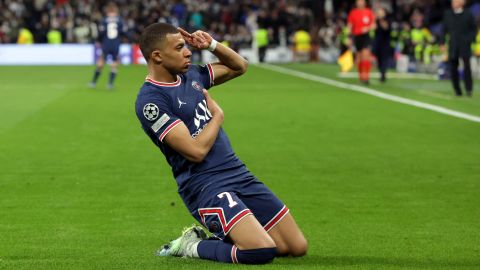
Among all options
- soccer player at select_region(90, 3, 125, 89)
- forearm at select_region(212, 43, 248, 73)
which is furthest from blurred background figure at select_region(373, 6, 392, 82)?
forearm at select_region(212, 43, 248, 73)

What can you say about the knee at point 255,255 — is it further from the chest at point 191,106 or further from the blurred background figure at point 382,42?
the blurred background figure at point 382,42

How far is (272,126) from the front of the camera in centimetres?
1847

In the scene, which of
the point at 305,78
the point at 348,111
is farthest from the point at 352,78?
the point at 348,111

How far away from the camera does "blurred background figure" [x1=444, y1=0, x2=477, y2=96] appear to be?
2448 cm

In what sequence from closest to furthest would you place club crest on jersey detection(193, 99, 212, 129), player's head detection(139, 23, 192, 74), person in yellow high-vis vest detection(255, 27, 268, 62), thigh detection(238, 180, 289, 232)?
player's head detection(139, 23, 192, 74), club crest on jersey detection(193, 99, 212, 129), thigh detection(238, 180, 289, 232), person in yellow high-vis vest detection(255, 27, 268, 62)

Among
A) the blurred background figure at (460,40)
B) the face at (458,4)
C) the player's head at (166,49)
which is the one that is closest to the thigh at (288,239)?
the player's head at (166,49)

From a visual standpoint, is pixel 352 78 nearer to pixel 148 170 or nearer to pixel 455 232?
pixel 148 170

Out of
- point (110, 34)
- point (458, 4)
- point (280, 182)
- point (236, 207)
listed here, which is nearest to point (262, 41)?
point (110, 34)

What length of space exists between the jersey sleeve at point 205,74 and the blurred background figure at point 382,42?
2173cm

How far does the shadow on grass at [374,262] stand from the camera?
295 inches

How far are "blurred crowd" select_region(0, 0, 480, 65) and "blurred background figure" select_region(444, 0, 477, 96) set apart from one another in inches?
812

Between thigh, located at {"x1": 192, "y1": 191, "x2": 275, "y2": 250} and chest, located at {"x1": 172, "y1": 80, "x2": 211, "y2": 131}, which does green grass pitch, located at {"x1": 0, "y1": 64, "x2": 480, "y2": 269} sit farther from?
chest, located at {"x1": 172, "y1": 80, "x2": 211, "y2": 131}

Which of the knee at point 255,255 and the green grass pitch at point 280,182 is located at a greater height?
the knee at point 255,255

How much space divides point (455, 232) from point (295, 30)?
41.4 m
